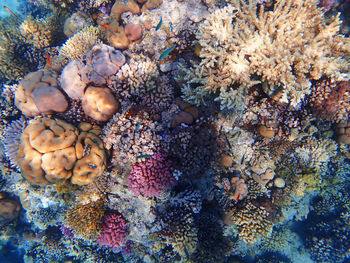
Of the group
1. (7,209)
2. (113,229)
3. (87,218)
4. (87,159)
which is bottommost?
(7,209)

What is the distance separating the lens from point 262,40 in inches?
151

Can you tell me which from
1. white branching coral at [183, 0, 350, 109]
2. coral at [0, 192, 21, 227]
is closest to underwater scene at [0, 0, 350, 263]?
white branching coral at [183, 0, 350, 109]

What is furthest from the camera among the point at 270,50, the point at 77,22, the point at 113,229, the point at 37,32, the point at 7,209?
the point at 7,209

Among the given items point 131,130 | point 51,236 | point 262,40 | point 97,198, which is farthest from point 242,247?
point 51,236

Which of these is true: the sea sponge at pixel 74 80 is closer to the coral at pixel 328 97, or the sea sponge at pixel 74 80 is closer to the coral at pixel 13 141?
the coral at pixel 13 141

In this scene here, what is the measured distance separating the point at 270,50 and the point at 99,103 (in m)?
3.89

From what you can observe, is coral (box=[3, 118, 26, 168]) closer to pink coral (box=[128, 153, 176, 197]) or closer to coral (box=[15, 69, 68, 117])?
coral (box=[15, 69, 68, 117])

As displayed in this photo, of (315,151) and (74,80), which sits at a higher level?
(74,80)

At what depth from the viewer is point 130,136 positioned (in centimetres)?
425

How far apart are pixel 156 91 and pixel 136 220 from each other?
12.0 ft

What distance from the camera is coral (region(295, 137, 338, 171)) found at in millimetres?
5223

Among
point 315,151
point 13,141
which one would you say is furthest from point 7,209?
point 315,151

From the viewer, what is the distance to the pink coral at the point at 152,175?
4316mm

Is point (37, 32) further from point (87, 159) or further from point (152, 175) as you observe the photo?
point (152, 175)
